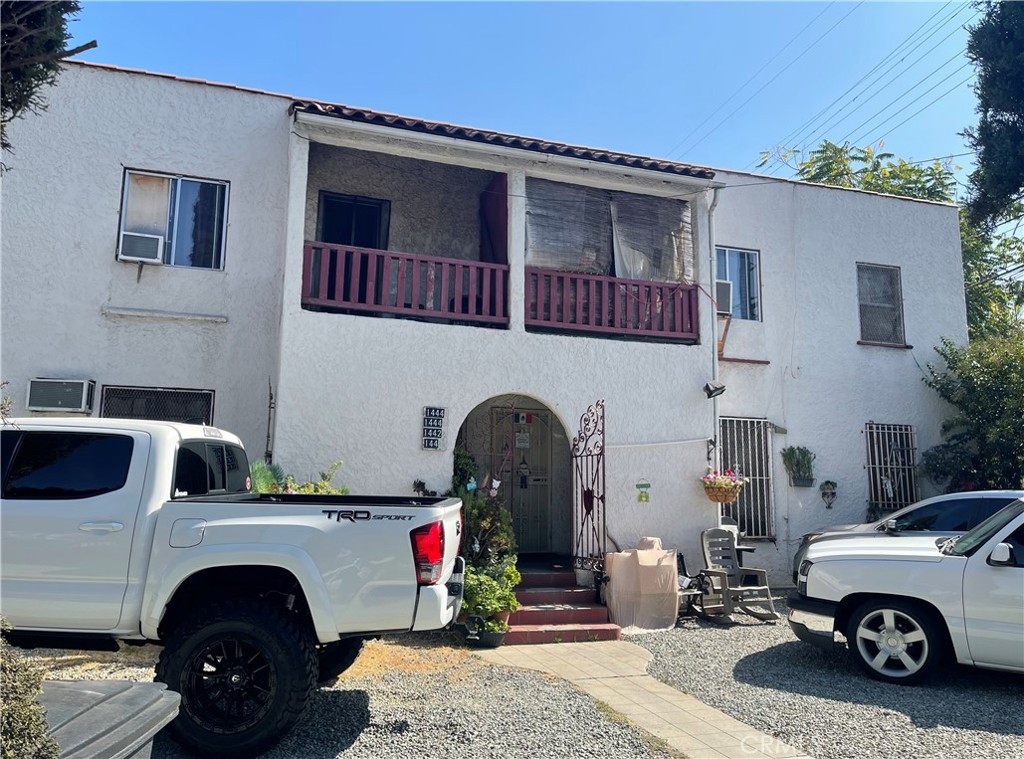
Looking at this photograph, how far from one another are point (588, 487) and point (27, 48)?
26.1 ft

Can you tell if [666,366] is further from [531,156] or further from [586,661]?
[586,661]

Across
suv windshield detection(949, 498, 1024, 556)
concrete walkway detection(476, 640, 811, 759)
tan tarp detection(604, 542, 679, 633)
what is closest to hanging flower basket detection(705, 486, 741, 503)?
tan tarp detection(604, 542, 679, 633)

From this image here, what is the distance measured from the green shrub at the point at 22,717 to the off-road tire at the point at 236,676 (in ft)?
7.55

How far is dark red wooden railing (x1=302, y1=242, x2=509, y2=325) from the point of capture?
30.6ft

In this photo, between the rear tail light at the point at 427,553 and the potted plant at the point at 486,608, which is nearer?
the rear tail light at the point at 427,553

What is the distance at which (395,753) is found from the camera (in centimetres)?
467

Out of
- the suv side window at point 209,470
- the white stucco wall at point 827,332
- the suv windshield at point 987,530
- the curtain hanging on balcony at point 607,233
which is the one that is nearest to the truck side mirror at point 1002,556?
the suv windshield at point 987,530

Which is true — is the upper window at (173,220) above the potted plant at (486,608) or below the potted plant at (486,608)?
above

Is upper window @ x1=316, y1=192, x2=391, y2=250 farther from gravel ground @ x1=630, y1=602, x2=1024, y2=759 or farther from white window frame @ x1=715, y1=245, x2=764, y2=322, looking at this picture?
gravel ground @ x1=630, y1=602, x2=1024, y2=759

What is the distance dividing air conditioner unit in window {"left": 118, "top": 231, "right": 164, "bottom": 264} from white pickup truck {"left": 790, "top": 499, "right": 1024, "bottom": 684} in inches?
331

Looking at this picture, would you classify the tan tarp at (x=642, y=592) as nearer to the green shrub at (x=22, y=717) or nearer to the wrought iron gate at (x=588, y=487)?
the wrought iron gate at (x=588, y=487)

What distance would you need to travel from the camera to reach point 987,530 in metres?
6.56

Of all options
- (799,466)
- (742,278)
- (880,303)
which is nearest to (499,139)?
(742,278)

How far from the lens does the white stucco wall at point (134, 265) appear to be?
9109 millimetres
